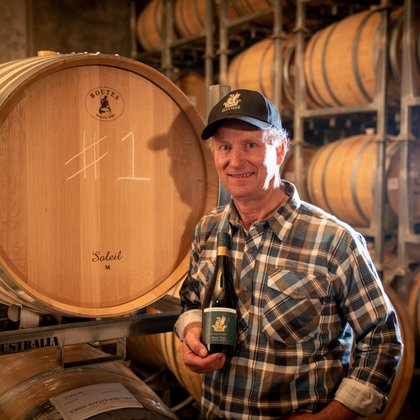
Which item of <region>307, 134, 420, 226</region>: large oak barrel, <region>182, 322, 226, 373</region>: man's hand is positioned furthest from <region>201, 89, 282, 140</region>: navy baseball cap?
<region>307, 134, 420, 226</region>: large oak barrel

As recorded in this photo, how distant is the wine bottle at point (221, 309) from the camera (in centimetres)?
155

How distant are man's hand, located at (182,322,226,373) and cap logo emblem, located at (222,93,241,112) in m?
0.82

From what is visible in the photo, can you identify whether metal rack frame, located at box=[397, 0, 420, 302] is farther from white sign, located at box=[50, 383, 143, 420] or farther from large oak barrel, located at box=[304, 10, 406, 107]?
white sign, located at box=[50, 383, 143, 420]

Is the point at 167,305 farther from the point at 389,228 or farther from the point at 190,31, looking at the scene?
the point at 190,31

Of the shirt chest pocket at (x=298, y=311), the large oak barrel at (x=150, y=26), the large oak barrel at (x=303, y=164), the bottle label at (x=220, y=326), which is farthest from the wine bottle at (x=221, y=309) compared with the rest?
the large oak barrel at (x=150, y=26)

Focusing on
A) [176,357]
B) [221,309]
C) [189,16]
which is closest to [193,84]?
[189,16]

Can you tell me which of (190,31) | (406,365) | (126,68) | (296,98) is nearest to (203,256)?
(126,68)

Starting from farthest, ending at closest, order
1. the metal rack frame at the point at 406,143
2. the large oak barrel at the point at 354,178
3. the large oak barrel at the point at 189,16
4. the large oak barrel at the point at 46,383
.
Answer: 1. the large oak barrel at the point at 189,16
2. the large oak barrel at the point at 354,178
3. the metal rack frame at the point at 406,143
4. the large oak barrel at the point at 46,383

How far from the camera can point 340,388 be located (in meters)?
1.50

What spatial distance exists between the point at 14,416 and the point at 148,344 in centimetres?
174

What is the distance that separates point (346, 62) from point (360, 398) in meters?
3.25

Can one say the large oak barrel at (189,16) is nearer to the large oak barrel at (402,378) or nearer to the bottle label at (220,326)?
the large oak barrel at (402,378)

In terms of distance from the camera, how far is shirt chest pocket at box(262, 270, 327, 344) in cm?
155

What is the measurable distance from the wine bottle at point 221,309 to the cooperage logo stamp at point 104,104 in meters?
0.58
